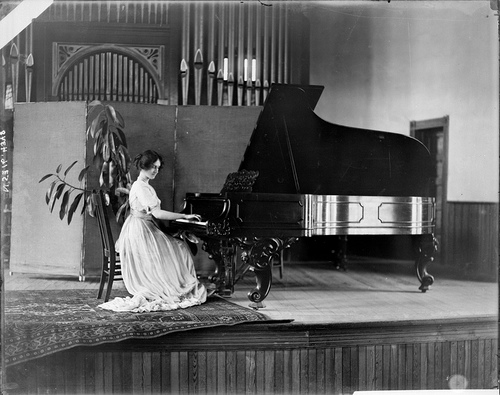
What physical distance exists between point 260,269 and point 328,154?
50.6 inches

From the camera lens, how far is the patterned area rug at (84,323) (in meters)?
3.76

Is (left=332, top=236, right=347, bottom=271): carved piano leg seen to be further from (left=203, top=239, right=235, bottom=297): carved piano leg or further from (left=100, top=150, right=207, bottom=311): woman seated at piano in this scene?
(left=100, top=150, right=207, bottom=311): woman seated at piano

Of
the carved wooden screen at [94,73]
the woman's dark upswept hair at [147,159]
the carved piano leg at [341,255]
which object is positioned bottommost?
the carved piano leg at [341,255]

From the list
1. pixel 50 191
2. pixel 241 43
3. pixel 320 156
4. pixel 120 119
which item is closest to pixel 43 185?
pixel 50 191

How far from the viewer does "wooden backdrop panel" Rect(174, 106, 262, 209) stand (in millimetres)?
6246

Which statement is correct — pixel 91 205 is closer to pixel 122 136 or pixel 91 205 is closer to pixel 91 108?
pixel 122 136

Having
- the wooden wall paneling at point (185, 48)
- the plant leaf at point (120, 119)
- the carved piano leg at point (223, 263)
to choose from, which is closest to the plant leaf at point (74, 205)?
the plant leaf at point (120, 119)

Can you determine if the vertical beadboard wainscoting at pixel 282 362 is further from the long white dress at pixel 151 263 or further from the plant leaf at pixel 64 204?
the plant leaf at pixel 64 204

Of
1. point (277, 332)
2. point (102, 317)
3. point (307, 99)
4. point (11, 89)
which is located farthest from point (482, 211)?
point (11, 89)

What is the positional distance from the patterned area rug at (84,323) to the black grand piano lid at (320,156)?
1.26 meters

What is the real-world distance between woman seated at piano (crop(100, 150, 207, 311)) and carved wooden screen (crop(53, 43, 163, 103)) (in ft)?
8.38

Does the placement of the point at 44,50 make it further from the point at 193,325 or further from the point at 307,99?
the point at 193,325

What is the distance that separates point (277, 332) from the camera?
4027mm

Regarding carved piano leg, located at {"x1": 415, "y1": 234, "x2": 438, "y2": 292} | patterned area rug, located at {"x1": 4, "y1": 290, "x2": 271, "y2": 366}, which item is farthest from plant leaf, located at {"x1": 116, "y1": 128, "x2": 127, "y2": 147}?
carved piano leg, located at {"x1": 415, "y1": 234, "x2": 438, "y2": 292}
